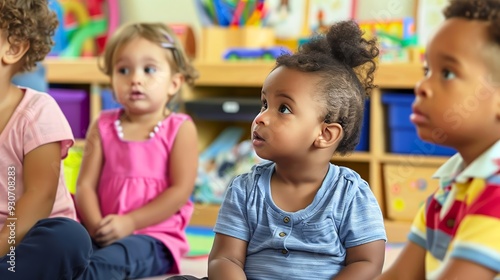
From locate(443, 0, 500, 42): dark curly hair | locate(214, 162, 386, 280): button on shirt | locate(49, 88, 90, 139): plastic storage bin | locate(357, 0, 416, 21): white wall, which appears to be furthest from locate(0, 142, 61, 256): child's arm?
locate(357, 0, 416, 21): white wall

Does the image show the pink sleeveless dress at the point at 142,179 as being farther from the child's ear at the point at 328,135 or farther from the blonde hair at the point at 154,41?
the child's ear at the point at 328,135

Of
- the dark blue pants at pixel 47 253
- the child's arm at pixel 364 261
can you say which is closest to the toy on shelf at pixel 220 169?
the dark blue pants at pixel 47 253

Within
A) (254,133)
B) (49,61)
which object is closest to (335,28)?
(254,133)

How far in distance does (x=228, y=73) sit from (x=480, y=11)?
2.13 meters

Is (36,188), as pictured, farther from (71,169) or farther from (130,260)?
(71,169)

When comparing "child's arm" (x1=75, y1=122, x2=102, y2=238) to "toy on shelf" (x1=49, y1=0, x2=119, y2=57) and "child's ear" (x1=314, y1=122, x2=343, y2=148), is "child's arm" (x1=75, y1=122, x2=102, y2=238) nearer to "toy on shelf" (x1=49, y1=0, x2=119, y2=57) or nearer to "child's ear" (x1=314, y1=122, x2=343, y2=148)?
"child's ear" (x1=314, y1=122, x2=343, y2=148)

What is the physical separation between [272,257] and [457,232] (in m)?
0.45

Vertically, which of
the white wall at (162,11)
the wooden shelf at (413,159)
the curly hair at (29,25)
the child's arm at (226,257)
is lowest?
the wooden shelf at (413,159)

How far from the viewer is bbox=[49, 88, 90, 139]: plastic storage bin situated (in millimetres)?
3271

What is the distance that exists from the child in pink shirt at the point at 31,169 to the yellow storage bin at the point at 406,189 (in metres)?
1.46

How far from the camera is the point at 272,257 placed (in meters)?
1.30

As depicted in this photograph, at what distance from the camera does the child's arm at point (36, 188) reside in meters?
1.48

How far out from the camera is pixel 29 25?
61.9 inches

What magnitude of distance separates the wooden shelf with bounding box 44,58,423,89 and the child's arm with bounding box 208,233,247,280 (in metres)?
1.54
